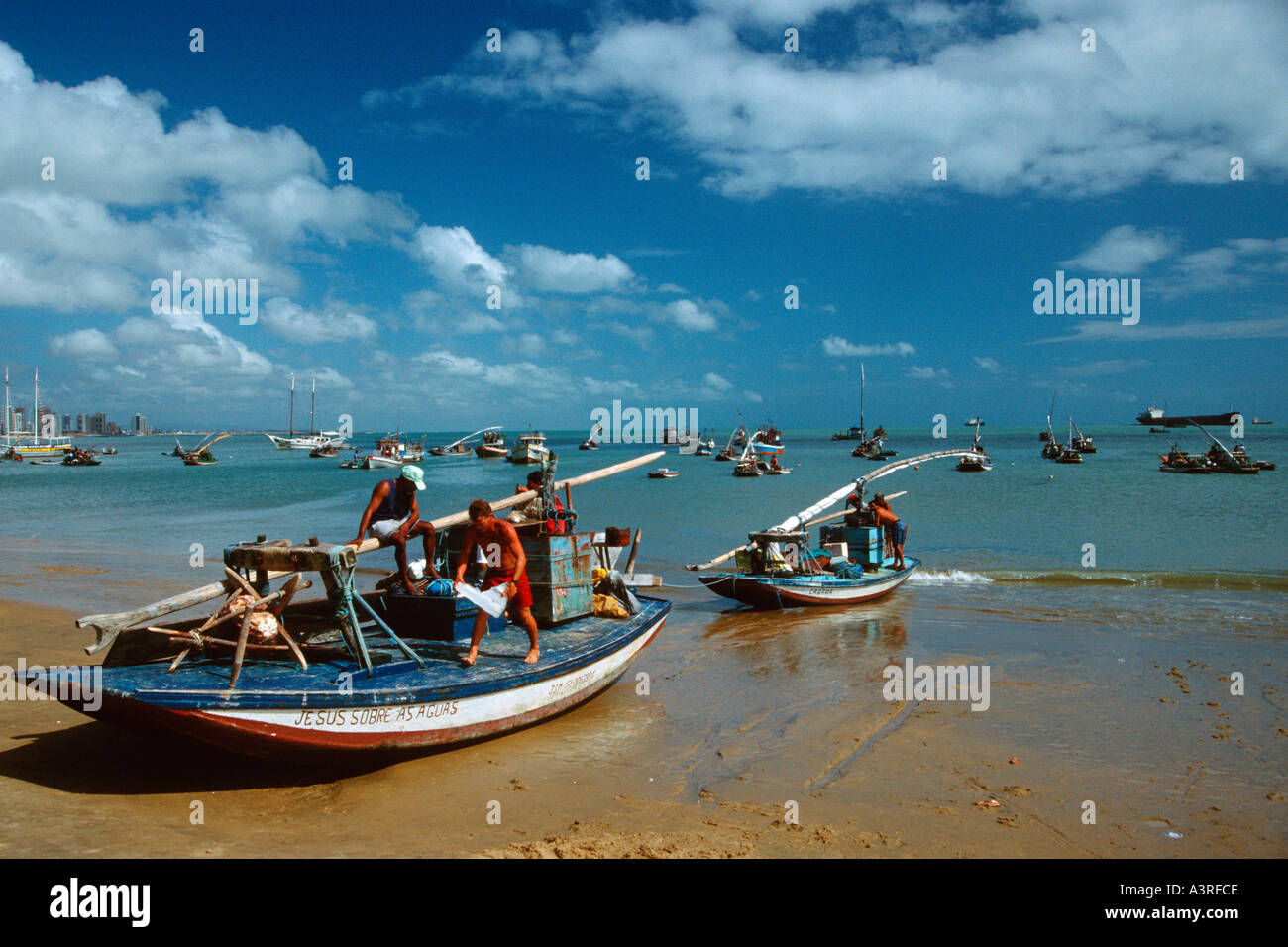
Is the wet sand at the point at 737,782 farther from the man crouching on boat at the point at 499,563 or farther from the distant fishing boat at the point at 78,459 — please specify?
the distant fishing boat at the point at 78,459

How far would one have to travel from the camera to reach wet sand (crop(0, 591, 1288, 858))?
612 cm

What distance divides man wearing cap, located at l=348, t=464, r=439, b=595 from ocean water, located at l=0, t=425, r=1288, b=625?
10.2 meters

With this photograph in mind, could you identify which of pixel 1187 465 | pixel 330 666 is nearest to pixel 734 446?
pixel 1187 465

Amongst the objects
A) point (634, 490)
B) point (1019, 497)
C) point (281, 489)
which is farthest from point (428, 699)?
point (281, 489)

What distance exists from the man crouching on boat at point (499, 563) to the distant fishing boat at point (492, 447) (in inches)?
3823

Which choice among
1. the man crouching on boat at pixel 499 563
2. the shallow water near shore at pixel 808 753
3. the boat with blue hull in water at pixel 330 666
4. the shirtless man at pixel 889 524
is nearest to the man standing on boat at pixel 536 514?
the boat with blue hull in water at pixel 330 666

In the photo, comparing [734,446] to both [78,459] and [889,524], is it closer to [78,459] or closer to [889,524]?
[78,459]

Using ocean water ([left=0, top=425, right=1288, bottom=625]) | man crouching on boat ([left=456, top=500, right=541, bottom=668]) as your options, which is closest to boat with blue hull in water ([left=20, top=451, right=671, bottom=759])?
man crouching on boat ([left=456, top=500, right=541, bottom=668])

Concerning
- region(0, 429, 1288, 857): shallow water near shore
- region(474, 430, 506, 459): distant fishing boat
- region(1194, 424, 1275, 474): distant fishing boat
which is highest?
region(474, 430, 506, 459): distant fishing boat

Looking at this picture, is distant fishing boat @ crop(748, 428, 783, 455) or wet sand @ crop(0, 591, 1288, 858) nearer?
wet sand @ crop(0, 591, 1288, 858)

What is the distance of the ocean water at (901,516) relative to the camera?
19344 millimetres

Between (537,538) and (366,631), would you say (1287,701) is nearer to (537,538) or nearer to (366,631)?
(537,538)

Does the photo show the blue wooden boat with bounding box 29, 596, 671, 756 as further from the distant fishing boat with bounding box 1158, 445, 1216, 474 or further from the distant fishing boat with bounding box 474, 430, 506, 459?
the distant fishing boat with bounding box 474, 430, 506, 459
